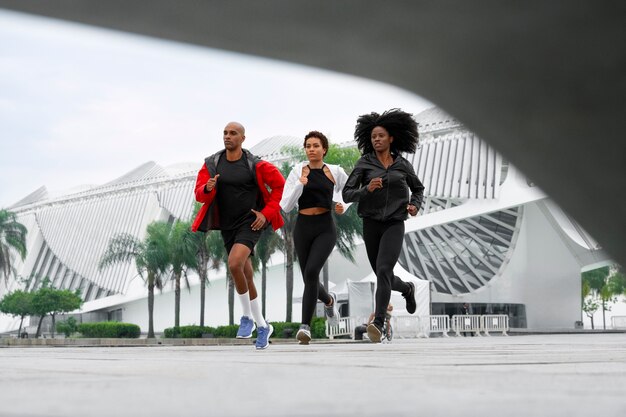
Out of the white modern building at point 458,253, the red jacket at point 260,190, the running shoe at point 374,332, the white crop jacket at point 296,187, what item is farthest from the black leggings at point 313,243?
the white modern building at point 458,253

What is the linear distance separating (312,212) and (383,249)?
0.78m

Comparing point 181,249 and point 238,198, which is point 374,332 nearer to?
point 238,198

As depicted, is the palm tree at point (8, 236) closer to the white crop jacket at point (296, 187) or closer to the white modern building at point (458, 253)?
the white modern building at point (458, 253)

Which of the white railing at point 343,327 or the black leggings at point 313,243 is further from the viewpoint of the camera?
the white railing at point 343,327

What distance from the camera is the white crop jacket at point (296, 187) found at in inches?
297

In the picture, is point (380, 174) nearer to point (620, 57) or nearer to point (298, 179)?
point (298, 179)

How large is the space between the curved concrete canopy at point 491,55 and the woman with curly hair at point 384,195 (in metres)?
4.86

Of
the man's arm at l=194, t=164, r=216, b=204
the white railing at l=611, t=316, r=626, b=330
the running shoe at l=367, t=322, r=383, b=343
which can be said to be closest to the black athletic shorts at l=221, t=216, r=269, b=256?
the man's arm at l=194, t=164, r=216, b=204

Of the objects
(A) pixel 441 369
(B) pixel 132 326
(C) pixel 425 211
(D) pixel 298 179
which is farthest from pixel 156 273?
(A) pixel 441 369

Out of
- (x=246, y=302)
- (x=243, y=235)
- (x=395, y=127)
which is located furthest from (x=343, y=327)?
(x=243, y=235)

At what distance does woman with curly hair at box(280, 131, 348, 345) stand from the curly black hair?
1.34 ft

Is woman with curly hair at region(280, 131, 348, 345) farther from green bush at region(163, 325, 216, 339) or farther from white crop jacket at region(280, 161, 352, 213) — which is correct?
green bush at region(163, 325, 216, 339)

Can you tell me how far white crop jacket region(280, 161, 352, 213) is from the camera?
7.54 m

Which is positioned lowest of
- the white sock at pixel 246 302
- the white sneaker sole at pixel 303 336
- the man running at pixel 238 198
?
the white sneaker sole at pixel 303 336
